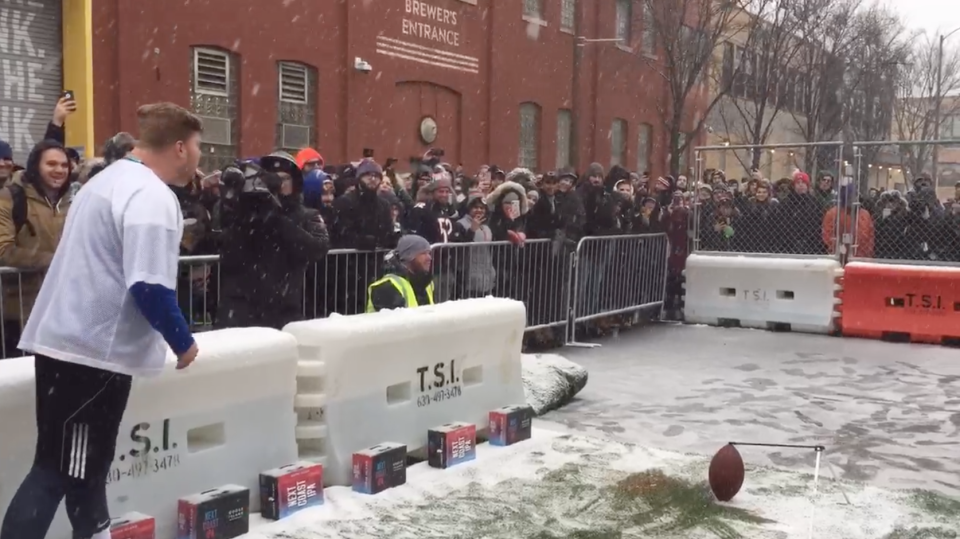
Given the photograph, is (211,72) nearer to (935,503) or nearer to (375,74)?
(375,74)

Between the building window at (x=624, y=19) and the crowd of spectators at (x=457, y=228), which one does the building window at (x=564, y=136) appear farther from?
the crowd of spectators at (x=457, y=228)

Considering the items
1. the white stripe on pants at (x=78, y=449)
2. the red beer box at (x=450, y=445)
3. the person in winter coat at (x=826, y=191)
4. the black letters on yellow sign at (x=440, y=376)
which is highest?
the person in winter coat at (x=826, y=191)

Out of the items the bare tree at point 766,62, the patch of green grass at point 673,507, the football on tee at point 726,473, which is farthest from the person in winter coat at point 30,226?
the bare tree at point 766,62

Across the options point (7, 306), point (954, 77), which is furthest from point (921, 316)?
point (954, 77)

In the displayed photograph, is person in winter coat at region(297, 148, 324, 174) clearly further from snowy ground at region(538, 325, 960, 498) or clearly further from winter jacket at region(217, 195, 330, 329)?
snowy ground at region(538, 325, 960, 498)

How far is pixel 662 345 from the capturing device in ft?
38.3

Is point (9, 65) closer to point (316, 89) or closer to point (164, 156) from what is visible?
point (316, 89)

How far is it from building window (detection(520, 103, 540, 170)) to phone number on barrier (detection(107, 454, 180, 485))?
1873 cm

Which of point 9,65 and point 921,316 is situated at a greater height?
point 9,65

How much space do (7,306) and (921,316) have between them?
10242 millimetres

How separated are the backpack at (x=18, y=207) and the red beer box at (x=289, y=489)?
6.71 feet

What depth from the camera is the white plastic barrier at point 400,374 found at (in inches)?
224

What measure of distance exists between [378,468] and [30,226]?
2.43 meters

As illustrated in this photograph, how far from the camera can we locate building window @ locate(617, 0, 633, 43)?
1038 inches
